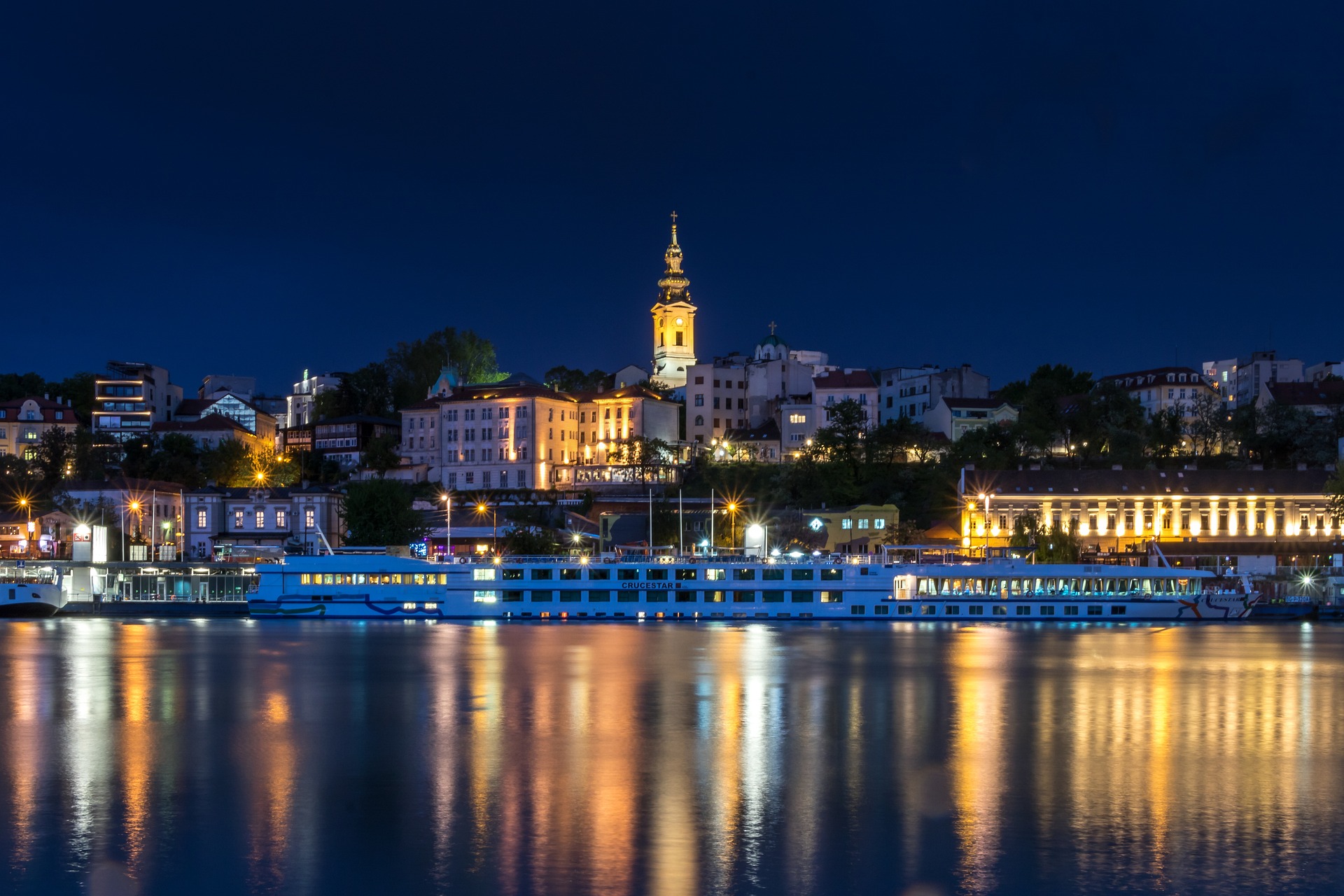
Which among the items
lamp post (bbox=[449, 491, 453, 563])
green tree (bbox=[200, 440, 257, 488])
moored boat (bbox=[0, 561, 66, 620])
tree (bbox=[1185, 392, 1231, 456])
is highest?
tree (bbox=[1185, 392, 1231, 456])

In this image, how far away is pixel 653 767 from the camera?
27344mm

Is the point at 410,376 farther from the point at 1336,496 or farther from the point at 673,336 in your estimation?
the point at 1336,496

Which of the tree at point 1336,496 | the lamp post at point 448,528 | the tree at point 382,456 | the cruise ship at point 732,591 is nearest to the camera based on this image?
the cruise ship at point 732,591

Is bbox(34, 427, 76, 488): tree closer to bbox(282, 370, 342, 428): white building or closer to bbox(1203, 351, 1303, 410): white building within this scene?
bbox(282, 370, 342, 428): white building

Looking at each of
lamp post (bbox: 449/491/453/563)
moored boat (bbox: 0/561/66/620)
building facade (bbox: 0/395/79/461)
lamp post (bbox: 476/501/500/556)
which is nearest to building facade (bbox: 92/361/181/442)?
building facade (bbox: 0/395/79/461)

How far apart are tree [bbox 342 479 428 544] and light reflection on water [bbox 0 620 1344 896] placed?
3054 centimetres

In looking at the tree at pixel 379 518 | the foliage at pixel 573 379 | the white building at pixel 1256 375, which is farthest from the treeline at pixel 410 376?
the white building at pixel 1256 375

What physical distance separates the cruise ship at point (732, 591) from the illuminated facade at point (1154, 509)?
15.4 metres

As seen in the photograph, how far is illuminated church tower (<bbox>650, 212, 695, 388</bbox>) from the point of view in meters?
125

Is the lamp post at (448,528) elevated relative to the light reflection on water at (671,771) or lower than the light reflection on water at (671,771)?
elevated

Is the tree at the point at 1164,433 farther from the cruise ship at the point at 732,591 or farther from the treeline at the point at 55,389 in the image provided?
the treeline at the point at 55,389

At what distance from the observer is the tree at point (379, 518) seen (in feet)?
260

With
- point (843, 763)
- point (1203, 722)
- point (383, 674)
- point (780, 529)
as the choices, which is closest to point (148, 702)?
point (383, 674)

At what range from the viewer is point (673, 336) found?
127312 millimetres
